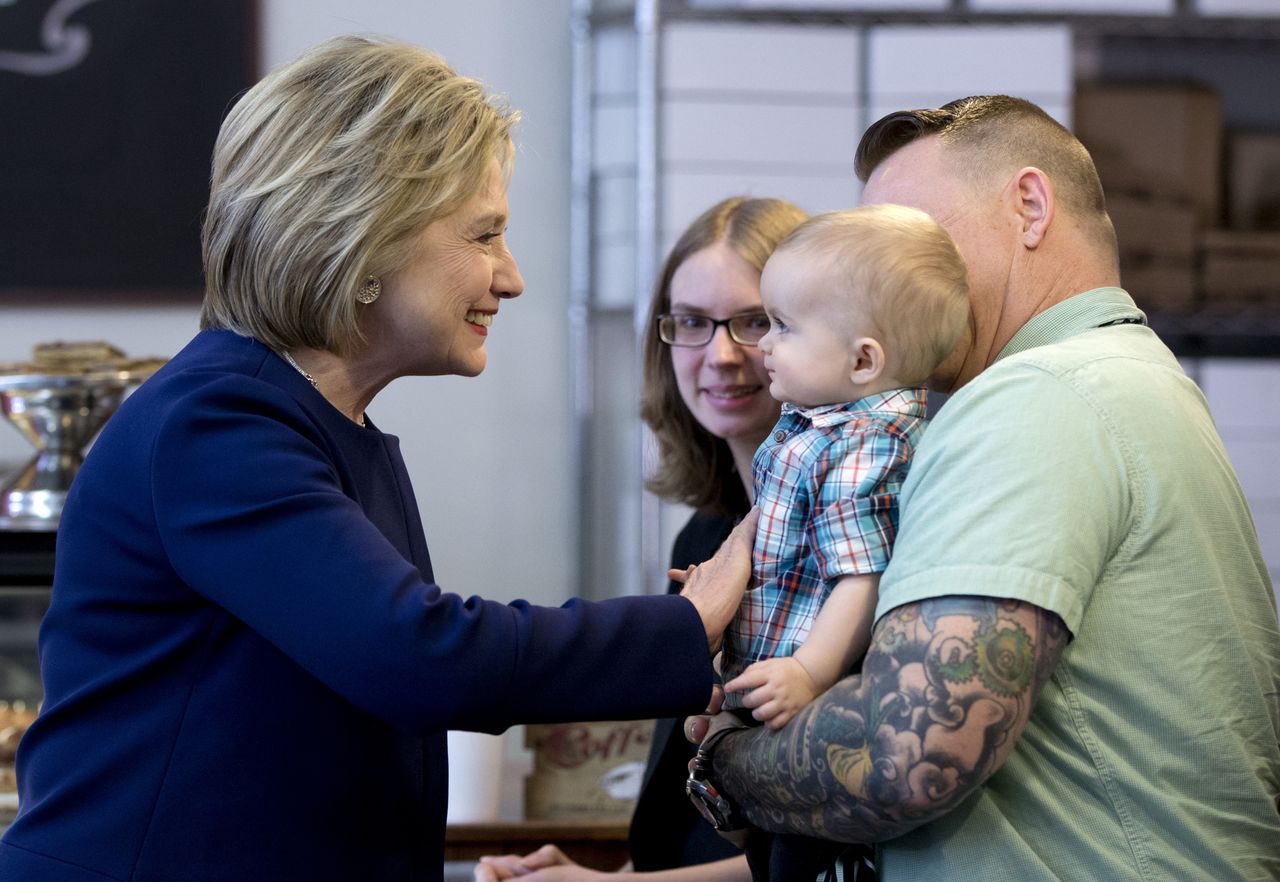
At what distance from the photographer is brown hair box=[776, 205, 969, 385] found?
3.54 ft

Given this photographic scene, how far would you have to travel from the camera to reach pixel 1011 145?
121 centimetres

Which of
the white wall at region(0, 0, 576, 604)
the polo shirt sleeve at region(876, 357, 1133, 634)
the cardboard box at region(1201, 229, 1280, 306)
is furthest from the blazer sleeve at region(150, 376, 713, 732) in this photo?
the cardboard box at region(1201, 229, 1280, 306)

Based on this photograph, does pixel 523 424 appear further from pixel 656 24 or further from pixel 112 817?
pixel 112 817

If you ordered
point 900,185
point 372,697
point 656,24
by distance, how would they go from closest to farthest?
1. point 372,697
2. point 900,185
3. point 656,24

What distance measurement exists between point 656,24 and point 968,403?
169 cm

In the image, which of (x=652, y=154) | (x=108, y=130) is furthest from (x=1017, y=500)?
(x=108, y=130)

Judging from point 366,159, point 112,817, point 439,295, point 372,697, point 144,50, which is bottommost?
point 112,817

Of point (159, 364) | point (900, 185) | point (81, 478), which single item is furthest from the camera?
point (159, 364)

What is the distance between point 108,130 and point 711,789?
7.07 ft

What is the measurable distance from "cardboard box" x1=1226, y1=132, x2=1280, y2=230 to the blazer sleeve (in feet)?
6.81

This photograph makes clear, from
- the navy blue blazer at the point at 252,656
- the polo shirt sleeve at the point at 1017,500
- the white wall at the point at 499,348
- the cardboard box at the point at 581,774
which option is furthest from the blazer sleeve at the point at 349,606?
the white wall at the point at 499,348

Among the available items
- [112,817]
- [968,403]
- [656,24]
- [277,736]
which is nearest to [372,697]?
[277,736]

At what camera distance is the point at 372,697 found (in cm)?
94

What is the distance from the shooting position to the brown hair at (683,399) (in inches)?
65.9
